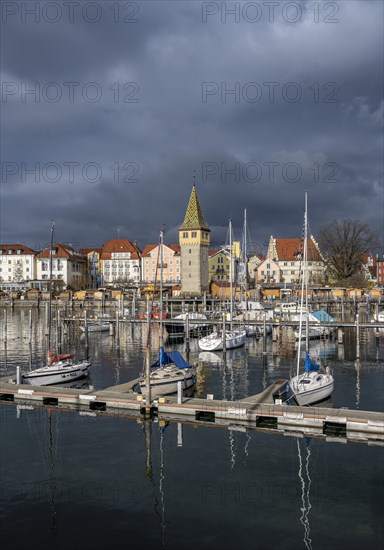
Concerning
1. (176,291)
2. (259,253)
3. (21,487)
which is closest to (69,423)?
(21,487)

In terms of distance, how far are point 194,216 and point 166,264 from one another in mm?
36318

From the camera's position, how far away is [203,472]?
2234cm

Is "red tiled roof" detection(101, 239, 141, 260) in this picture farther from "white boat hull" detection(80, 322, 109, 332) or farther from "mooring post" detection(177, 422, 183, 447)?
"mooring post" detection(177, 422, 183, 447)

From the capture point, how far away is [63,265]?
16338cm

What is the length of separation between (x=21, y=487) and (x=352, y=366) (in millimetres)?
32977

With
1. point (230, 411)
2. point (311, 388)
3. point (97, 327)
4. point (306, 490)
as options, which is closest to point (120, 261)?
point (97, 327)

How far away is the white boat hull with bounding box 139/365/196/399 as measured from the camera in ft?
111

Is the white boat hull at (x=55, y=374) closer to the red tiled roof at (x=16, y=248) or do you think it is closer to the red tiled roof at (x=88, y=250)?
the red tiled roof at (x=16, y=248)

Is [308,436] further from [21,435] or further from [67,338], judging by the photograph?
[67,338]

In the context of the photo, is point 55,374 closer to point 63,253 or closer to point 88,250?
point 63,253

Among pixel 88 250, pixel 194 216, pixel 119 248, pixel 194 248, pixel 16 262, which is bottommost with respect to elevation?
pixel 16 262

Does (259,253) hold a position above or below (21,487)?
above

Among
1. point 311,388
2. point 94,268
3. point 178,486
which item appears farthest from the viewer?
point 94,268

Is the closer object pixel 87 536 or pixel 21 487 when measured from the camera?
pixel 87 536
